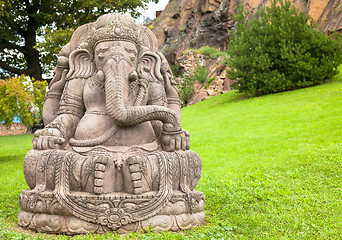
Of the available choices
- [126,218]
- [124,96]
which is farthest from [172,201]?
[124,96]

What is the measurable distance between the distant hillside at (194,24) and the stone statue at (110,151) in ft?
69.0

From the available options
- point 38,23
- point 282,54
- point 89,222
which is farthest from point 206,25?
point 89,222

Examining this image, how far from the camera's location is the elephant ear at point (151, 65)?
362 centimetres

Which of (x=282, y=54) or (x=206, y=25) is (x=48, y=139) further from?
(x=206, y=25)

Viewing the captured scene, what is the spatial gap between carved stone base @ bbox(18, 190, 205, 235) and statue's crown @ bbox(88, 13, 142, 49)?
5.19ft

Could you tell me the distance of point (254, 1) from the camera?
22594mm

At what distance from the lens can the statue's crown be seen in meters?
3.33

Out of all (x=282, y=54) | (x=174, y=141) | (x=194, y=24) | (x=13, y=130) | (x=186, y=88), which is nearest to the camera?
(x=174, y=141)

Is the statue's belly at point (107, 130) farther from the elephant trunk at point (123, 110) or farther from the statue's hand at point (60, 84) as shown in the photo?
the statue's hand at point (60, 84)

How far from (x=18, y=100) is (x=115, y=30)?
15.6 feet

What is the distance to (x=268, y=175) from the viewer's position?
5281 millimetres

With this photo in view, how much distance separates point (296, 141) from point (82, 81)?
6027mm

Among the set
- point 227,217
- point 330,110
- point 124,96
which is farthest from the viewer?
point 330,110

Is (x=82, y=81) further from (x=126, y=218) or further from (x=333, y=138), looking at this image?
(x=333, y=138)
